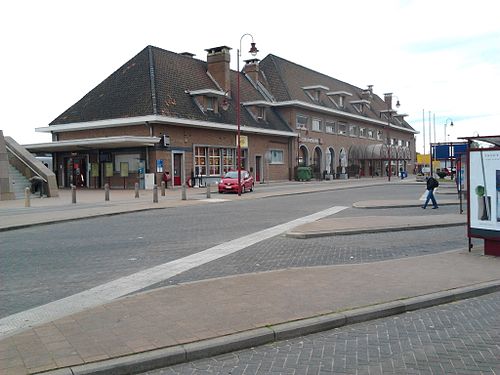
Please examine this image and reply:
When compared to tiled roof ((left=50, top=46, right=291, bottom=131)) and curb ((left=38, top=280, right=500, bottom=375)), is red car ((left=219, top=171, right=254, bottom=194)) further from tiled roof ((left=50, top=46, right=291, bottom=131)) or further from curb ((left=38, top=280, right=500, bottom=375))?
curb ((left=38, top=280, right=500, bottom=375))

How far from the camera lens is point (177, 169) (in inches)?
1452

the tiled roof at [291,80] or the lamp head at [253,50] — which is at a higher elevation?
the tiled roof at [291,80]

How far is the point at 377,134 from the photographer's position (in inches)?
2891

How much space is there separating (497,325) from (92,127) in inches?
1422

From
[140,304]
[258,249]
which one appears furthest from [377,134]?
[140,304]

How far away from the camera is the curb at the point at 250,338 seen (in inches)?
173

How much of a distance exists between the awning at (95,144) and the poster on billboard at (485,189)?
25311 mm

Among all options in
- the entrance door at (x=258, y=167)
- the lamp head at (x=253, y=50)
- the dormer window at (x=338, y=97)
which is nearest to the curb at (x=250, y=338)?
the lamp head at (x=253, y=50)

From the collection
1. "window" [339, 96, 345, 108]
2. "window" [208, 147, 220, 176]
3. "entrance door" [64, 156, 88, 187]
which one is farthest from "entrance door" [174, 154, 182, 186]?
"window" [339, 96, 345, 108]

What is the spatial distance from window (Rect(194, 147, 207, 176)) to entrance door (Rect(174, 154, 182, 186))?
1665 millimetres

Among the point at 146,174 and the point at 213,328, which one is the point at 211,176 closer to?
the point at 146,174

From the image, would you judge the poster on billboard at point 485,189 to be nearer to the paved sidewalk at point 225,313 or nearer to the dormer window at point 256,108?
the paved sidewalk at point 225,313

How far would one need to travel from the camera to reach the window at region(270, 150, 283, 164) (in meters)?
48.4

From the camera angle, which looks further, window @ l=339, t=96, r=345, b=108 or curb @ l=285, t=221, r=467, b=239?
window @ l=339, t=96, r=345, b=108
